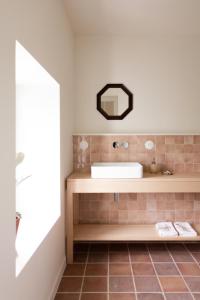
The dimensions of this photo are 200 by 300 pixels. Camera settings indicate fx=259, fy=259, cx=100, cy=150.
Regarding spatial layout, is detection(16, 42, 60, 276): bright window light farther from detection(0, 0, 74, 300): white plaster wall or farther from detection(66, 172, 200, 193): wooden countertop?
detection(66, 172, 200, 193): wooden countertop

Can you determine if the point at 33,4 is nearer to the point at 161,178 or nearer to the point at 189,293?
the point at 161,178

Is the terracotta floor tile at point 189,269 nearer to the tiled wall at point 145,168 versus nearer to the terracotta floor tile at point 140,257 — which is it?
the terracotta floor tile at point 140,257

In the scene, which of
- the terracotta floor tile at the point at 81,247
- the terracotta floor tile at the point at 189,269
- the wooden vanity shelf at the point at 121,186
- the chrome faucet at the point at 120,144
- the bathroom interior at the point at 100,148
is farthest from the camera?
the chrome faucet at the point at 120,144

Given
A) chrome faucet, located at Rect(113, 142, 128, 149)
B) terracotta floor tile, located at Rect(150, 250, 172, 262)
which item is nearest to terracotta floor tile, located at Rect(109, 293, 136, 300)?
terracotta floor tile, located at Rect(150, 250, 172, 262)

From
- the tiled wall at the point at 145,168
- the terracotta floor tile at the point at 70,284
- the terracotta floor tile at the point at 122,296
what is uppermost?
the tiled wall at the point at 145,168

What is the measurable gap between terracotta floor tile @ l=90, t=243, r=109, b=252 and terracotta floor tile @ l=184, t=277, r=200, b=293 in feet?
3.21

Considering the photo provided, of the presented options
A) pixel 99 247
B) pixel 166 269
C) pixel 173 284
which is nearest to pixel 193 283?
pixel 173 284

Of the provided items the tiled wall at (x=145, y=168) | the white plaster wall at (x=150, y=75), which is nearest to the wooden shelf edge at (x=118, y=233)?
the tiled wall at (x=145, y=168)

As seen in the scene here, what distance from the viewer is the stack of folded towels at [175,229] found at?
2.77 metres

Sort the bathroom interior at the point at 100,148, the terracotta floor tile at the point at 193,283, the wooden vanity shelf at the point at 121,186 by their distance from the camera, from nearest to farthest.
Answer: the bathroom interior at the point at 100,148
the terracotta floor tile at the point at 193,283
the wooden vanity shelf at the point at 121,186

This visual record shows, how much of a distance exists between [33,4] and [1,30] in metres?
0.60

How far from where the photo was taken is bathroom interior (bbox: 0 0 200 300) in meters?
1.58

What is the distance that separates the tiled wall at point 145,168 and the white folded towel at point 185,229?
0.14 metres

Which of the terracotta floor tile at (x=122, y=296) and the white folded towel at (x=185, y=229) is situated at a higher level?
the white folded towel at (x=185, y=229)
